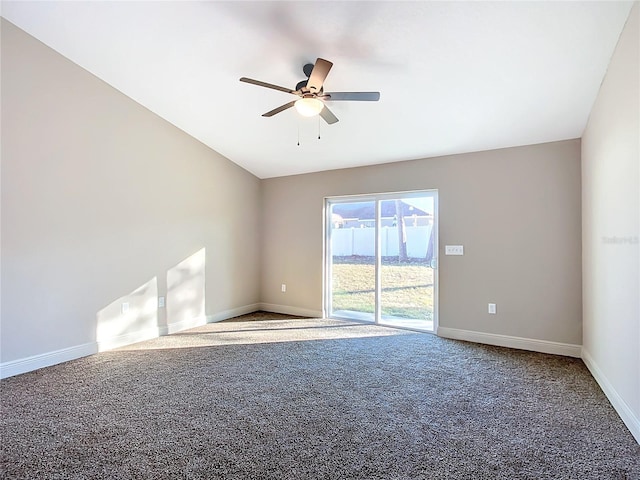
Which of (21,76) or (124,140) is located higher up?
(21,76)

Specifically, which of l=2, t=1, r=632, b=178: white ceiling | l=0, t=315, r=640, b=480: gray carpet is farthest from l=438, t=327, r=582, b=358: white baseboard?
l=2, t=1, r=632, b=178: white ceiling

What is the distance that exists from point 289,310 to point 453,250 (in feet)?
9.36

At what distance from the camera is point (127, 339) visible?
4.00 meters

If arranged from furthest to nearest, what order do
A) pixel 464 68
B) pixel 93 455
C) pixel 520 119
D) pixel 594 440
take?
pixel 520 119 → pixel 464 68 → pixel 594 440 → pixel 93 455

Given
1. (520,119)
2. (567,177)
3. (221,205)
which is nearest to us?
(520,119)

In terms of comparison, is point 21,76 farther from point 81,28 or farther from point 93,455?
point 93,455

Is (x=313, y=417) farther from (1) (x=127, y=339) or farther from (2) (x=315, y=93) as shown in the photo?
(1) (x=127, y=339)

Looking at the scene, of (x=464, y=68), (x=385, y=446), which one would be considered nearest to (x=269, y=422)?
(x=385, y=446)

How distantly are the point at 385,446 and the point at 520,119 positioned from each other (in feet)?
10.8

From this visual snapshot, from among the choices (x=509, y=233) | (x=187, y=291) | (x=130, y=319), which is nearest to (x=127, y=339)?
(x=130, y=319)

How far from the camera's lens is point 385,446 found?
79.4 inches

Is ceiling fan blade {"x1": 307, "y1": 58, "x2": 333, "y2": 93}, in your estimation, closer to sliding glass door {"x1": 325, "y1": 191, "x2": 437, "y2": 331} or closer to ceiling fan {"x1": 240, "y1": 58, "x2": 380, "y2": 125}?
ceiling fan {"x1": 240, "y1": 58, "x2": 380, "y2": 125}

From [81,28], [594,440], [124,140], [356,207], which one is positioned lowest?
[594,440]

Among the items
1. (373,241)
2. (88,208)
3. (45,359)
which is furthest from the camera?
(373,241)
